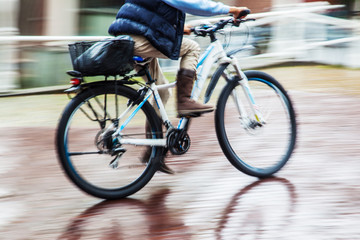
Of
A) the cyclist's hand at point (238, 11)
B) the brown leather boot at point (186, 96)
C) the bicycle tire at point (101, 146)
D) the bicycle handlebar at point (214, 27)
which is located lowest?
the bicycle tire at point (101, 146)

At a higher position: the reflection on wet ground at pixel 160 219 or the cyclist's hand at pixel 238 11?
the cyclist's hand at pixel 238 11

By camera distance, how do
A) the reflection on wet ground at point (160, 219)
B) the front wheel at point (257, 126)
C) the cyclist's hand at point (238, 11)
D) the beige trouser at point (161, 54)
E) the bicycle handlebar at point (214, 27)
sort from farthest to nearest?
the front wheel at point (257, 126) < the bicycle handlebar at point (214, 27) < the cyclist's hand at point (238, 11) < the beige trouser at point (161, 54) < the reflection on wet ground at point (160, 219)

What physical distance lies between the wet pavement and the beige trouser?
2.85 ft

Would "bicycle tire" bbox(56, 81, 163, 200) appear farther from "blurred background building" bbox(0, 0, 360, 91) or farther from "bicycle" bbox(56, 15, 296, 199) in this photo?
"blurred background building" bbox(0, 0, 360, 91)

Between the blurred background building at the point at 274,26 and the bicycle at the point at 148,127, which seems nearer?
the bicycle at the point at 148,127

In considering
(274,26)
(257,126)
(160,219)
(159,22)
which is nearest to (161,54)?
(159,22)

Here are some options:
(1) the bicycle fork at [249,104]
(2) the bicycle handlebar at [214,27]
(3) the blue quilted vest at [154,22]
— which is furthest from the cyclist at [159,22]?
(1) the bicycle fork at [249,104]

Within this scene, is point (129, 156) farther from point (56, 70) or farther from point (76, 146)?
point (56, 70)

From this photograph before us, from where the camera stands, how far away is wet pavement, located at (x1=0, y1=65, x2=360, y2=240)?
382 cm

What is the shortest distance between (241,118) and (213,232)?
133 centimetres

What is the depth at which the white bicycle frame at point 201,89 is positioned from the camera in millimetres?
4348

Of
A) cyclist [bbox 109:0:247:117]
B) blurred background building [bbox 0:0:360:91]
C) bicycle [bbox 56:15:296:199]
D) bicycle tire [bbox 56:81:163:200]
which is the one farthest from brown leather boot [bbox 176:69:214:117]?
blurred background building [bbox 0:0:360:91]

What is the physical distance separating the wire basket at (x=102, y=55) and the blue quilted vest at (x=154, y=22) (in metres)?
0.15

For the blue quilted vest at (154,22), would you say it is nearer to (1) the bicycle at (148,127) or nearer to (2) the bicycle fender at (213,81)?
(1) the bicycle at (148,127)
